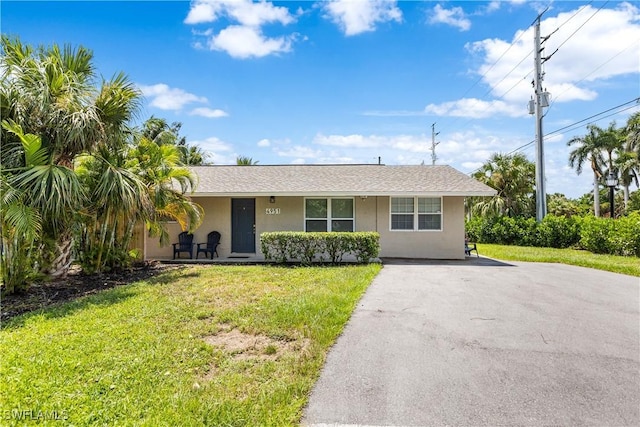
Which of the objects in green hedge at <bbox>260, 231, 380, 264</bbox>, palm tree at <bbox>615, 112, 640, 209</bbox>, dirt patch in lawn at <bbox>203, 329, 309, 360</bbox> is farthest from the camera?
palm tree at <bbox>615, 112, 640, 209</bbox>

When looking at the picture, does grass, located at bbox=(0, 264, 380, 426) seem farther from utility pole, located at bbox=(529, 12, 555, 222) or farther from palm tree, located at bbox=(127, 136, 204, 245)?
utility pole, located at bbox=(529, 12, 555, 222)

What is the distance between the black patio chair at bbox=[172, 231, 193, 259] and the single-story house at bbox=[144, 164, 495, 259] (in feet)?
0.95

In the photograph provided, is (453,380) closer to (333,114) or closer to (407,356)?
(407,356)

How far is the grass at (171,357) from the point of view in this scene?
2.76 m

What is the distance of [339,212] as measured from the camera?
1252 cm

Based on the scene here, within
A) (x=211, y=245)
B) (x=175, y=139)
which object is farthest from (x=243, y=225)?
(x=175, y=139)

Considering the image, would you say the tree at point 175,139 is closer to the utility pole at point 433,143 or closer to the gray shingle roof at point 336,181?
the gray shingle roof at point 336,181

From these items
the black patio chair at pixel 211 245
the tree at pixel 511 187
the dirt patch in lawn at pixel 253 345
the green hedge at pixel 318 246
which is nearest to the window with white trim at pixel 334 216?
the green hedge at pixel 318 246

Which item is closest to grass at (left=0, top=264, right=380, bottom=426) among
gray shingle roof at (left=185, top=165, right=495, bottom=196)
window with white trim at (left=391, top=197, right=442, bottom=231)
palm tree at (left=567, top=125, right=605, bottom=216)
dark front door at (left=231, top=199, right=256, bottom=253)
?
gray shingle roof at (left=185, top=165, right=495, bottom=196)

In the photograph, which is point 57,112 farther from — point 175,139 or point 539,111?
point 175,139

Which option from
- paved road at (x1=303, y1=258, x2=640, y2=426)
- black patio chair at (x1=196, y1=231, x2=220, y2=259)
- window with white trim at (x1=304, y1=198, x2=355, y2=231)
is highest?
window with white trim at (x1=304, y1=198, x2=355, y2=231)

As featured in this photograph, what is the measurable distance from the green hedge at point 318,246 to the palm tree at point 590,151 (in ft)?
100

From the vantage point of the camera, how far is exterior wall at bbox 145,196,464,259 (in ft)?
40.2

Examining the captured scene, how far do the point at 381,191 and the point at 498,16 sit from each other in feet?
25.5
